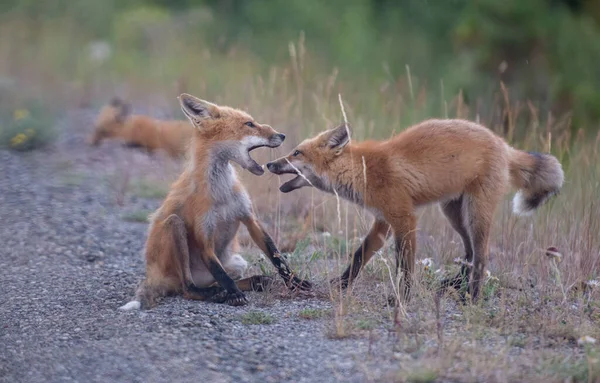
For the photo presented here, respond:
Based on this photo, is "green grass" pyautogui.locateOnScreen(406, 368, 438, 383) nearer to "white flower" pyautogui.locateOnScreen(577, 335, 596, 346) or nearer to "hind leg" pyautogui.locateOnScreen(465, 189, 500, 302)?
"white flower" pyautogui.locateOnScreen(577, 335, 596, 346)

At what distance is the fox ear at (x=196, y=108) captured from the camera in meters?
6.17

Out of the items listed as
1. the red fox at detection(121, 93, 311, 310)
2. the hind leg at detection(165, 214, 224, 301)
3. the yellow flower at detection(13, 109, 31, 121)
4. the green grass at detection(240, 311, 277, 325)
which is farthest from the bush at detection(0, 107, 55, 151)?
the green grass at detection(240, 311, 277, 325)

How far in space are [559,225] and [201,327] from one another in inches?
140

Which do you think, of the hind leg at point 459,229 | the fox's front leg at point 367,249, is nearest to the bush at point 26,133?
the fox's front leg at point 367,249

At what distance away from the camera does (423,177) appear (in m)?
5.74

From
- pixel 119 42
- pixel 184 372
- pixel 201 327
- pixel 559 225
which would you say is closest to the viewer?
pixel 184 372

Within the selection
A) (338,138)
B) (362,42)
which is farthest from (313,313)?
(362,42)

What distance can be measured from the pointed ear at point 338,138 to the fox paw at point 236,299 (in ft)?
4.62

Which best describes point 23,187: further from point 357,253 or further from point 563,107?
point 563,107

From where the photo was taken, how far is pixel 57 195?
920 cm

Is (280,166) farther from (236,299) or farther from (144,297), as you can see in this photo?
(144,297)

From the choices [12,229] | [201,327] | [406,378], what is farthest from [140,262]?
[406,378]

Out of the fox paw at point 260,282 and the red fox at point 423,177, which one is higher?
the red fox at point 423,177

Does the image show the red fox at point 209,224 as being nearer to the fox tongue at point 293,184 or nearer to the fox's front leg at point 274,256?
the fox's front leg at point 274,256
